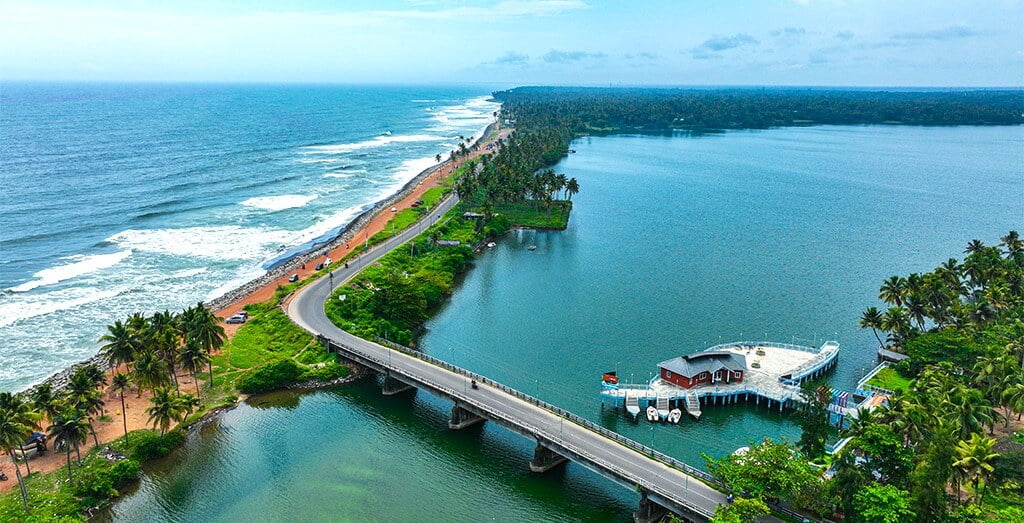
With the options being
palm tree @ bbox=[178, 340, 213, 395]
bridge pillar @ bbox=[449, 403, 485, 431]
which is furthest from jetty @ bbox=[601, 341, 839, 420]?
palm tree @ bbox=[178, 340, 213, 395]

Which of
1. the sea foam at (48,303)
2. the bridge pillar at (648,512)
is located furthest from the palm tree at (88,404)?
the bridge pillar at (648,512)

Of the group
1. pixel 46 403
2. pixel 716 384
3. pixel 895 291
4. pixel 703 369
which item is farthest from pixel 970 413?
pixel 46 403

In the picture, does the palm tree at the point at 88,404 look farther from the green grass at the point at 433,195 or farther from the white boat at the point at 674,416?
the green grass at the point at 433,195

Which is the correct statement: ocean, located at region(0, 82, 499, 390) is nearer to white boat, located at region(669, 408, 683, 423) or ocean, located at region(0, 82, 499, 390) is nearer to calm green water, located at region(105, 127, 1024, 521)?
calm green water, located at region(105, 127, 1024, 521)

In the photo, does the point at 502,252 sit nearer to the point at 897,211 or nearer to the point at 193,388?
the point at 193,388

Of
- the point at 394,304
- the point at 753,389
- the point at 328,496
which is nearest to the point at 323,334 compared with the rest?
the point at 394,304
